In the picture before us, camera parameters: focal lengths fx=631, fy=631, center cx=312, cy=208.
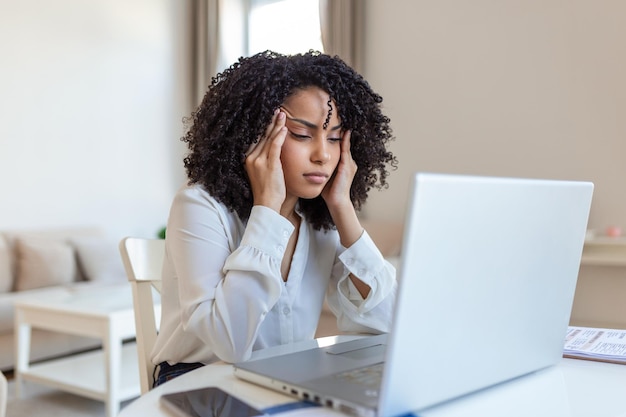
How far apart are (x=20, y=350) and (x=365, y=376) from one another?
2.64 metres

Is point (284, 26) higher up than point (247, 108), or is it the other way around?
point (284, 26)

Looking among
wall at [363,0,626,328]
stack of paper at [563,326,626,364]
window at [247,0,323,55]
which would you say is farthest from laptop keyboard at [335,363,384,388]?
window at [247,0,323,55]

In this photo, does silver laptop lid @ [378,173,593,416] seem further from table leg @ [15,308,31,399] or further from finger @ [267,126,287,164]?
table leg @ [15,308,31,399]

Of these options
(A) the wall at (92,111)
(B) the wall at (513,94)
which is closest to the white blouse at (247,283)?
(B) the wall at (513,94)

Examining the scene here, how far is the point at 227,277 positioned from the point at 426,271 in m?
0.48

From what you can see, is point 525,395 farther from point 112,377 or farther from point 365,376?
Answer: point 112,377

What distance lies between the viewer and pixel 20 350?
294 centimetres

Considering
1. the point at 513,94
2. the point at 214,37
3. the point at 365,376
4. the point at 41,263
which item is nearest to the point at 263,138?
the point at 365,376

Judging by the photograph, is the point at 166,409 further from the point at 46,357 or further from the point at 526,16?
the point at 526,16

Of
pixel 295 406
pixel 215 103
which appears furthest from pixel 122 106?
pixel 295 406

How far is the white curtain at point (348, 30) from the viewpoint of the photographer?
4.34 meters

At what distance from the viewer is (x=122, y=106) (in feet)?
16.0

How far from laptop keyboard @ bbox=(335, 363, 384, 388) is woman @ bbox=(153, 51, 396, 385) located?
0.26 meters

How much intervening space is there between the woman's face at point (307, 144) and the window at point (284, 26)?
11.7 ft
